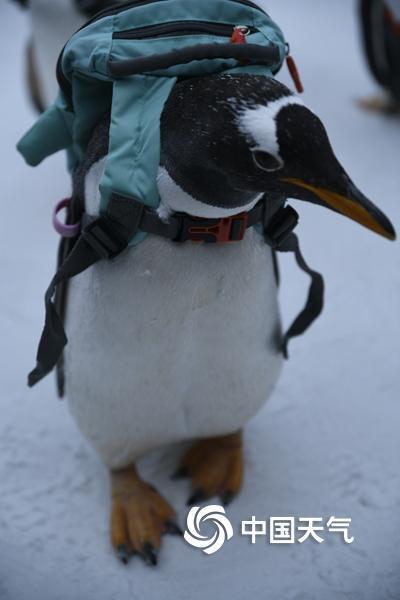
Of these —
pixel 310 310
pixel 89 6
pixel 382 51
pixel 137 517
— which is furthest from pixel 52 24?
pixel 137 517

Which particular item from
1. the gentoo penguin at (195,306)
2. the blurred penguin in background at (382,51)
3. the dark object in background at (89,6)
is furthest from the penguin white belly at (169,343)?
the blurred penguin in background at (382,51)

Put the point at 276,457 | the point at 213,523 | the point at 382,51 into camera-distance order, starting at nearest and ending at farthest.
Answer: the point at 213,523 → the point at 276,457 → the point at 382,51

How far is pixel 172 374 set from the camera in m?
0.79

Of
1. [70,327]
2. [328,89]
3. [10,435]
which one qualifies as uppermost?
[70,327]

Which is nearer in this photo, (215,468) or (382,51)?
(215,468)

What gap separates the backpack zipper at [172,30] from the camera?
2.12 ft

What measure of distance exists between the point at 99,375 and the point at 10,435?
30 cm

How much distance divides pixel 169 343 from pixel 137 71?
0.88ft

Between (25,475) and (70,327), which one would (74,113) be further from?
(25,475)

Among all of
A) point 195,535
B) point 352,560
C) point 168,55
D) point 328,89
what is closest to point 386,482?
point 352,560

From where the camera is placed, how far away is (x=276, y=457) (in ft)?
3.34

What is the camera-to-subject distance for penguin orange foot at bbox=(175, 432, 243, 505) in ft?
3.12

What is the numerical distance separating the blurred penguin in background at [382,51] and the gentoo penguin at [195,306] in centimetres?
108

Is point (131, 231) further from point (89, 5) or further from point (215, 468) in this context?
point (89, 5)
